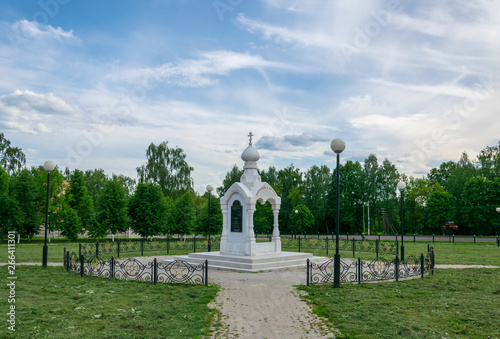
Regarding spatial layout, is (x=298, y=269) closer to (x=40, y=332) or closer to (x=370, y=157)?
(x=40, y=332)

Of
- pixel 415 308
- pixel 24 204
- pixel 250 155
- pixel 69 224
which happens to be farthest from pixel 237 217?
pixel 24 204

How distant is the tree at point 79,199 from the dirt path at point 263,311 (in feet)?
108

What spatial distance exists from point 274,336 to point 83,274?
9.65 m

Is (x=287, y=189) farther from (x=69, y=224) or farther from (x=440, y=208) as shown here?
(x=69, y=224)

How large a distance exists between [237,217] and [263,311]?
9.67m

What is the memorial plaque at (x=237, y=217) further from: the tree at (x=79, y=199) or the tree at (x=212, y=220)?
the tree at (x=79, y=199)

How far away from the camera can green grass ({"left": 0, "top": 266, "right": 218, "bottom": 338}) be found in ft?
25.3

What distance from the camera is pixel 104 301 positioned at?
33.6 feet

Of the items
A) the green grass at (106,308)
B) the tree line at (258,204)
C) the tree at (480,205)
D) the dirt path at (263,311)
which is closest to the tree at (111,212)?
the tree line at (258,204)

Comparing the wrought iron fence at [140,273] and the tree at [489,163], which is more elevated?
the tree at [489,163]

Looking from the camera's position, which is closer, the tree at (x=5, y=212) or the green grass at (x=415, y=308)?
the green grass at (x=415, y=308)

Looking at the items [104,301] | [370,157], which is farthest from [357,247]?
[370,157]

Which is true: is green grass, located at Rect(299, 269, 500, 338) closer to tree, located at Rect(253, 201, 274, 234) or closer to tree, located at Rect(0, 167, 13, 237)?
tree, located at Rect(0, 167, 13, 237)

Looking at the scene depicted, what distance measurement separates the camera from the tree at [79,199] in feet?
142
